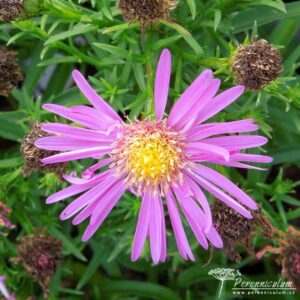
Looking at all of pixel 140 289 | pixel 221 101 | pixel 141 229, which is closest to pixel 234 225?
pixel 141 229

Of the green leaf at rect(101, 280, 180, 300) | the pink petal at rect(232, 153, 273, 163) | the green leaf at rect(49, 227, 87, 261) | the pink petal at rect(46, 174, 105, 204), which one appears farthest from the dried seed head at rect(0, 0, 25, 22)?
the green leaf at rect(101, 280, 180, 300)

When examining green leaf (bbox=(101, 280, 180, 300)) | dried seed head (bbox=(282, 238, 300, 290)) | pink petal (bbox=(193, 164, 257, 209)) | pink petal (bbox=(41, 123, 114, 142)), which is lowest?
green leaf (bbox=(101, 280, 180, 300))

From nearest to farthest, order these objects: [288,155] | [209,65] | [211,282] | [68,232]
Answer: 1. [209,65]
2. [288,155]
3. [68,232]
4. [211,282]

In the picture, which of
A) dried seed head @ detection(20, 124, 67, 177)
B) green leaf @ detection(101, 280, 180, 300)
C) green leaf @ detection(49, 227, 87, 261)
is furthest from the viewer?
green leaf @ detection(101, 280, 180, 300)

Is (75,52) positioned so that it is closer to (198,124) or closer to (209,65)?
(209,65)

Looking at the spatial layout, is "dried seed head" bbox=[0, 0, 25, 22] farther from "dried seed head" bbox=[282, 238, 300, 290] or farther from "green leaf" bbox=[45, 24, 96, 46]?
"dried seed head" bbox=[282, 238, 300, 290]

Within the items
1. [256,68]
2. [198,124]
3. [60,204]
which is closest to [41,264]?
[60,204]
